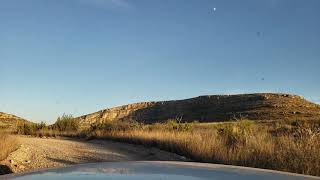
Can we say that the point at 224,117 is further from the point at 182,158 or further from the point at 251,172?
the point at 251,172

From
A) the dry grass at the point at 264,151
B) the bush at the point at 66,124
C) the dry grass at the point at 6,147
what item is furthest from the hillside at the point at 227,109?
the dry grass at the point at 264,151

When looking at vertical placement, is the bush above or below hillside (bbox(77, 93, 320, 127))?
below

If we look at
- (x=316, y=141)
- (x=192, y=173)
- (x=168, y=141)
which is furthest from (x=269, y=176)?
(x=168, y=141)

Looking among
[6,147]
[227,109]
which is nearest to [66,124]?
[6,147]

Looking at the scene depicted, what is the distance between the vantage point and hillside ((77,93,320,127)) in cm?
9206

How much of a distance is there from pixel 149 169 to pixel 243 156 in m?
13.5

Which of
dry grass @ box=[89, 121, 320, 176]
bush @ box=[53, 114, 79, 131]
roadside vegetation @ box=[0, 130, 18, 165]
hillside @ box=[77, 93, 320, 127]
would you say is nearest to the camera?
dry grass @ box=[89, 121, 320, 176]

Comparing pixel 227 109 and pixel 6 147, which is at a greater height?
pixel 227 109

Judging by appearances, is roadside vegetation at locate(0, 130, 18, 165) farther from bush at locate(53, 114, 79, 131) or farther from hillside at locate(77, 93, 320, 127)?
hillside at locate(77, 93, 320, 127)

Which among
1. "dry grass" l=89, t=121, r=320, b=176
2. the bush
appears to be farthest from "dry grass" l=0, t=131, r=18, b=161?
the bush

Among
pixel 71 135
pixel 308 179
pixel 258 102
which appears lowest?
pixel 308 179

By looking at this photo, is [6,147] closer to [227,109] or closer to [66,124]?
[66,124]

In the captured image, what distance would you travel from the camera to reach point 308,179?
3.40m

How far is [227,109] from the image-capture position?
105 metres
